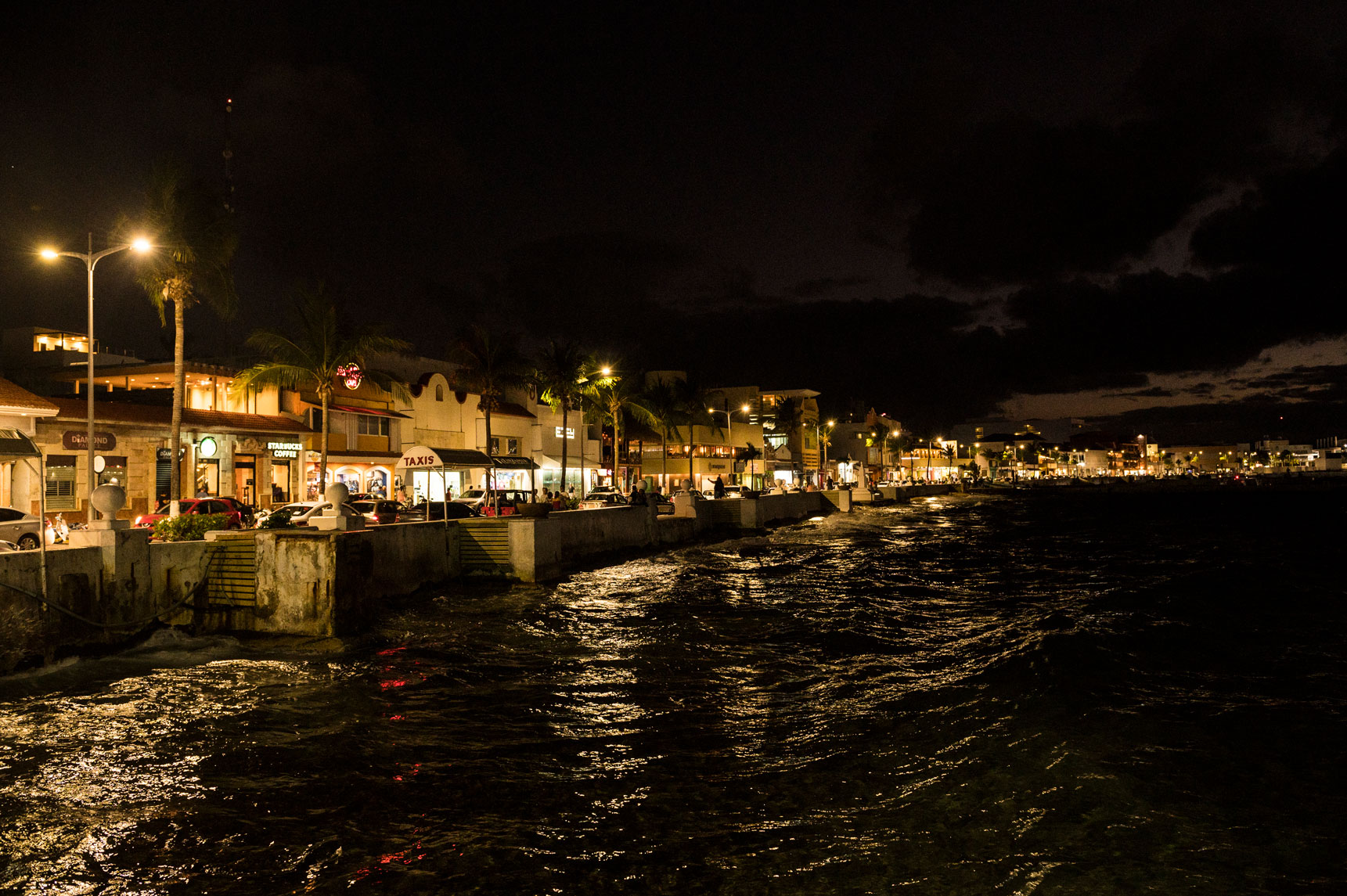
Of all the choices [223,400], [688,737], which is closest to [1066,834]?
[688,737]

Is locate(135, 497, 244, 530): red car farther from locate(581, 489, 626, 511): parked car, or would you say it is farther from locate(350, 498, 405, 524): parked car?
locate(581, 489, 626, 511): parked car

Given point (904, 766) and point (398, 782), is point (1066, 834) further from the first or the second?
point (398, 782)

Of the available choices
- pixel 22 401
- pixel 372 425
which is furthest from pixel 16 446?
pixel 372 425

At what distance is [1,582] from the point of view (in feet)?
44.7

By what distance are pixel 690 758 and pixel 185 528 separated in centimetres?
1415

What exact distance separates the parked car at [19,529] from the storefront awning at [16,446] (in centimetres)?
666

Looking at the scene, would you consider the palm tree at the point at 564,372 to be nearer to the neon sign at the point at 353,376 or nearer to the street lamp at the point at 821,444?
the neon sign at the point at 353,376

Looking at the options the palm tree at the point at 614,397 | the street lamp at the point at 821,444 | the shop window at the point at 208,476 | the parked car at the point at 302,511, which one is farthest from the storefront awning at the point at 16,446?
the street lamp at the point at 821,444

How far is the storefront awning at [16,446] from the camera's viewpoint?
15031mm

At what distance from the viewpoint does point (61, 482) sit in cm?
2886

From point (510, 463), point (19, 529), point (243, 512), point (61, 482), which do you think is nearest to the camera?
point (19, 529)

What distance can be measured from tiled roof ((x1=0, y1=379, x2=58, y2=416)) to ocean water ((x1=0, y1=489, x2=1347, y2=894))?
15503mm

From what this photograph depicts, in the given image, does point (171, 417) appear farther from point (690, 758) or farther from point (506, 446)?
point (690, 758)

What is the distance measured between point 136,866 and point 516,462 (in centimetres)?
3542
